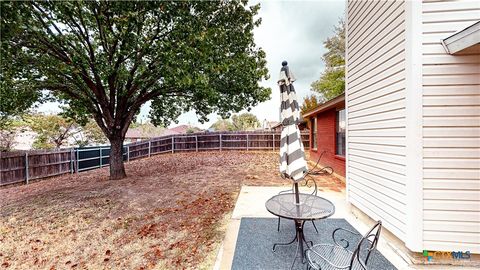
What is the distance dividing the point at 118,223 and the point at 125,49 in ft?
Result: 13.7

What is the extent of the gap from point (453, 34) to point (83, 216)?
6.77 m

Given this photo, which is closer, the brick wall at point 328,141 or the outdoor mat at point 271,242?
the outdoor mat at point 271,242

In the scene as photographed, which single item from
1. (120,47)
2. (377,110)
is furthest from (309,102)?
(377,110)

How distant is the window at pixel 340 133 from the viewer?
22.5 ft

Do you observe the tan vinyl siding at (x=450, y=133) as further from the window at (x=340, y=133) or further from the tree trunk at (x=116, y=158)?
the tree trunk at (x=116, y=158)

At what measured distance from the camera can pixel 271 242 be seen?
311cm

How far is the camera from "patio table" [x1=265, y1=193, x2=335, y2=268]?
8.50 feet

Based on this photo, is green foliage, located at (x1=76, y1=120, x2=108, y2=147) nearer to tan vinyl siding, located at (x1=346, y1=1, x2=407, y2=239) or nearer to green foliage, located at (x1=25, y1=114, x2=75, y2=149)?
green foliage, located at (x1=25, y1=114, x2=75, y2=149)

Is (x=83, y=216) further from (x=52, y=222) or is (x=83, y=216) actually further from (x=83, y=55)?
(x=83, y=55)

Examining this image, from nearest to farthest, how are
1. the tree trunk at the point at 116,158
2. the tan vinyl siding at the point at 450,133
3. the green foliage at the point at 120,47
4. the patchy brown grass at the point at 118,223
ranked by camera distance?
the tan vinyl siding at the point at 450,133, the patchy brown grass at the point at 118,223, the green foliage at the point at 120,47, the tree trunk at the point at 116,158

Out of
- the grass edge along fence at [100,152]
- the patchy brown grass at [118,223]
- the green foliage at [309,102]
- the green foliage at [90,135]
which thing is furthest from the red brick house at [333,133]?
the green foliage at [90,135]

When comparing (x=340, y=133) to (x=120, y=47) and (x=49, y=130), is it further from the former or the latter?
(x=49, y=130)

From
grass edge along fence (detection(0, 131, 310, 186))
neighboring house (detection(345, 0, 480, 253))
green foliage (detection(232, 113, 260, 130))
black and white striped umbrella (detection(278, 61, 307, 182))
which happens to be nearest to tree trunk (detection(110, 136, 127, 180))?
grass edge along fence (detection(0, 131, 310, 186))

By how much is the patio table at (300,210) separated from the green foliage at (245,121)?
3931 centimetres
